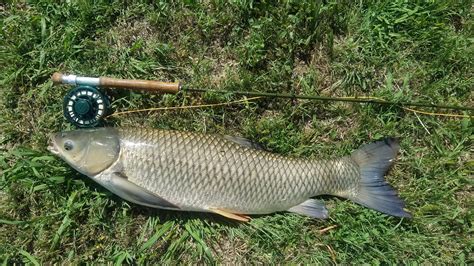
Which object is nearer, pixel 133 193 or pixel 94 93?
pixel 133 193

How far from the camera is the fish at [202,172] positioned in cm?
309

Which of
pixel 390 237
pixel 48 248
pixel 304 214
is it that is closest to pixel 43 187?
pixel 48 248

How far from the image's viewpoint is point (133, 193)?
10.0 ft

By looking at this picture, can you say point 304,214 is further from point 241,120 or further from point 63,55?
point 63,55

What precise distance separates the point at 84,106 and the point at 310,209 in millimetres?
1711

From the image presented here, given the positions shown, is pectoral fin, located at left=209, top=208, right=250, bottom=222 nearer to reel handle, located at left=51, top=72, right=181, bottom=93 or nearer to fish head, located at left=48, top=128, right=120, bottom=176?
fish head, located at left=48, top=128, right=120, bottom=176

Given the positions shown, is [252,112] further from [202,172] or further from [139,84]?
[139,84]

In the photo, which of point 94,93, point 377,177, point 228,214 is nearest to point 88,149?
point 94,93

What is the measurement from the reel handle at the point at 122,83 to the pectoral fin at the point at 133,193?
0.60 m

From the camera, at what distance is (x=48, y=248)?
3.33 m

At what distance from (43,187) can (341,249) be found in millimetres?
2177

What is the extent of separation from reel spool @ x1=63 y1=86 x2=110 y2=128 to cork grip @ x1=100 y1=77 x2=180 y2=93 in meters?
0.12

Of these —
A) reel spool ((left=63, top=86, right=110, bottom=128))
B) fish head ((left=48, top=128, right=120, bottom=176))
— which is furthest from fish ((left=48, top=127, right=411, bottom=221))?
reel spool ((left=63, top=86, right=110, bottom=128))

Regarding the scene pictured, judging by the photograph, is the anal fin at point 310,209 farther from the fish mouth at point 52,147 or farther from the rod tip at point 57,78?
the rod tip at point 57,78
